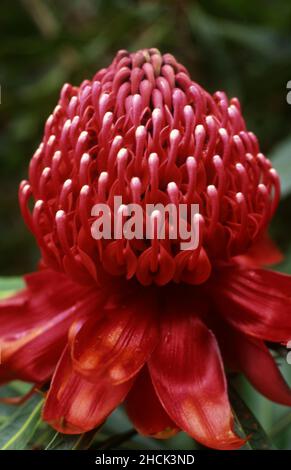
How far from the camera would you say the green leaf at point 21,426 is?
1404mm

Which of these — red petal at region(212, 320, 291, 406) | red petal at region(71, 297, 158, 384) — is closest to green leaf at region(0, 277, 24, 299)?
red petal at region(71, 297, 158, 384)

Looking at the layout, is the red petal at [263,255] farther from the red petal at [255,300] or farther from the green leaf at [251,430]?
the green leaf at [251,430]

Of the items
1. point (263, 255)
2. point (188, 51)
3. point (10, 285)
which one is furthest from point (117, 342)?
point (188, 51)

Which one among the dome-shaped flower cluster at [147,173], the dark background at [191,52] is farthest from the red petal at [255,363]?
the dark background at [191,52]

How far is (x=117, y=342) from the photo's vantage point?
4.27 ft

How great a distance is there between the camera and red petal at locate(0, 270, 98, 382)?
1375mm

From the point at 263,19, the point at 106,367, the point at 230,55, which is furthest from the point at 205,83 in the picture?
the point at 106,367

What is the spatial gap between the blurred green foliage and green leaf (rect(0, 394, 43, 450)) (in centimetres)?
157

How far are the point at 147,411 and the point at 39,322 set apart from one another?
1.07 ft

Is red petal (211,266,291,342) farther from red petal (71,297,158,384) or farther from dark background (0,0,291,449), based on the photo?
dark background (0,0,291,449)

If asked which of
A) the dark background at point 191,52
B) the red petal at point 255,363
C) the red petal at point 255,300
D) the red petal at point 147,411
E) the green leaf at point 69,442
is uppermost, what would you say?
the dark background at point 191,52

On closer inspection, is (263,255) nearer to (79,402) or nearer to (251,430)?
(251,430)

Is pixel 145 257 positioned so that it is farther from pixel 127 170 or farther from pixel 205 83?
pixel 205 83

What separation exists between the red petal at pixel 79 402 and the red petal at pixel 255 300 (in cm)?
28
